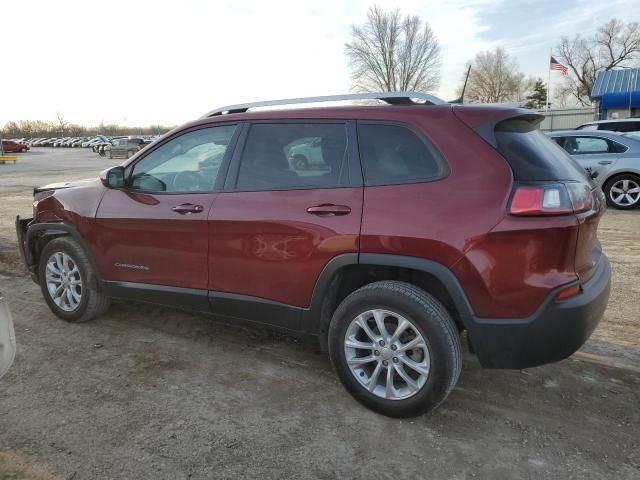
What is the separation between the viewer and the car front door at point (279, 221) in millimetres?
2871

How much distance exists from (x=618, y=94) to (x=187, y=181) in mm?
29392

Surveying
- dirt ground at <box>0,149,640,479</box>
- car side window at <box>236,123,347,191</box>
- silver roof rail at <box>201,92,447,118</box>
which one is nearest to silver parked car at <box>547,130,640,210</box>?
dirt ground at <box>0,149,640,479</box>

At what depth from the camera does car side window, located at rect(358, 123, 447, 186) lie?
269 centimetres

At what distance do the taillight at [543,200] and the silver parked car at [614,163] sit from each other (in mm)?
7831

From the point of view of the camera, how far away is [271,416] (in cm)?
289

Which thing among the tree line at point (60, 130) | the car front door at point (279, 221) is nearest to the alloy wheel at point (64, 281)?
the car front door at point (279, 221)

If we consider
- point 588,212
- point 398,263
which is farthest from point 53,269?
point 588,212

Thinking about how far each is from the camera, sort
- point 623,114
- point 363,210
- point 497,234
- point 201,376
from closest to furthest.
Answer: point 497,234
point 363,210
point 201,376
point 623,114

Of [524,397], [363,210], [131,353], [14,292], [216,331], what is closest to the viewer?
[363,210]

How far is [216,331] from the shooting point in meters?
4.11

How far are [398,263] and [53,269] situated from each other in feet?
10.2

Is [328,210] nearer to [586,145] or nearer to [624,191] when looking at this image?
[624,191]

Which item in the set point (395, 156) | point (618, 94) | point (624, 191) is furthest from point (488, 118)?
point (618, 94)

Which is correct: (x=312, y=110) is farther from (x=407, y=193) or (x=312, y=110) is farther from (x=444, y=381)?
(x=444, y=381)
